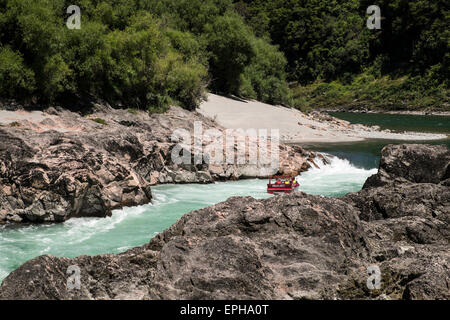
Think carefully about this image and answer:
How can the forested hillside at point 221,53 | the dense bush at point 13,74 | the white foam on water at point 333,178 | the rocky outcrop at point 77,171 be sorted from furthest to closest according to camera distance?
the forested hillside at point 221,53
the dense bush at point 13,74
the white foam on water at point 333,178
the rocky outcrop at point 77,171

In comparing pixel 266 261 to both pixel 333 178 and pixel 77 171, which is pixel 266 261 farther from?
pixel 333 178

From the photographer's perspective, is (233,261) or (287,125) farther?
(287,125)

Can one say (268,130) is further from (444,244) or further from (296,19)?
(296,19)

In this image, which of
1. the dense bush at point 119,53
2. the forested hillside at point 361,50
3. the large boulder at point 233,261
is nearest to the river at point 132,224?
the large boulder at point 233,261

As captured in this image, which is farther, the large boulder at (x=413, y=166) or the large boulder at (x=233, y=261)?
the large boulder at (x=413, y=166)

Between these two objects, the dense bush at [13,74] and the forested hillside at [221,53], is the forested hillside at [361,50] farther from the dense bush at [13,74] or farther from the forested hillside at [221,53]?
the dense bush at [13,74]

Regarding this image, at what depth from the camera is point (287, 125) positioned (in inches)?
1736

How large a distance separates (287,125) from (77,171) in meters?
30.7

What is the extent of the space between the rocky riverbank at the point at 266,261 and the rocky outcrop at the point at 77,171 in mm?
8439

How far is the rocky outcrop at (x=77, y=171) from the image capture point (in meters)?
15.1

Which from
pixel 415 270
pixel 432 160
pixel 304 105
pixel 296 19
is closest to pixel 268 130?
pixel 432 160

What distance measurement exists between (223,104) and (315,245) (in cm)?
4353

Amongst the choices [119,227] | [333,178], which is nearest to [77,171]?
[119,227]
